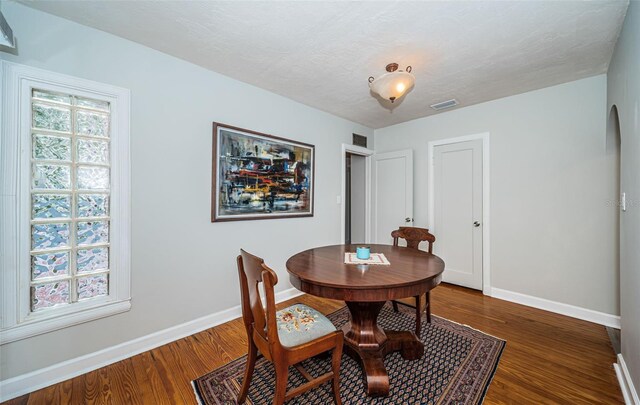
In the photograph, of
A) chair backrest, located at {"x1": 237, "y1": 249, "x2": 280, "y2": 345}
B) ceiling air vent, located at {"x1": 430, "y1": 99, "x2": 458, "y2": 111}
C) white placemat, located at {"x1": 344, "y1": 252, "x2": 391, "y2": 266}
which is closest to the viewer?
chair backrest, located at {"x1": 237, "y1": 249, "x2": 280, "y2": 345}

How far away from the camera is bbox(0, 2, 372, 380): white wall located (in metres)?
1.70

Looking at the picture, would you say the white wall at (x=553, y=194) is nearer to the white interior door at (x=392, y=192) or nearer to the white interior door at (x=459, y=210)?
the white interior door at (x=459, y=210)

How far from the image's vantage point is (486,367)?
1810 mm

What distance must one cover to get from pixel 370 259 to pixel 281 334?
87 cm

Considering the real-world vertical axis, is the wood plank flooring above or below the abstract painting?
below

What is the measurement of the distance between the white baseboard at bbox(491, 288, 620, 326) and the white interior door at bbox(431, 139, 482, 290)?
29cm

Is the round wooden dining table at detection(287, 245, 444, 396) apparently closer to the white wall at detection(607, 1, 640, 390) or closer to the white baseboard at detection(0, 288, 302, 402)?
the white wall at detection(607, 1, 640, 390)

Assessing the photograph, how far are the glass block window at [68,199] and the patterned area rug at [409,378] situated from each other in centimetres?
115

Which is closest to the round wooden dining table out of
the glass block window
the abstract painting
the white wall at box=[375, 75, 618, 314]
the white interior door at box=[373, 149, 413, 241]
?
the abstract painting

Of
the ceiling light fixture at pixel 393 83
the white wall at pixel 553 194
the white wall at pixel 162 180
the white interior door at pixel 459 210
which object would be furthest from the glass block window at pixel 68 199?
the white wall at pixel 553 194

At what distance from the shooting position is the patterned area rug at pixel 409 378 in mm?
1532

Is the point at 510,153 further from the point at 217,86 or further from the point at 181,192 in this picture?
the point at 181,192

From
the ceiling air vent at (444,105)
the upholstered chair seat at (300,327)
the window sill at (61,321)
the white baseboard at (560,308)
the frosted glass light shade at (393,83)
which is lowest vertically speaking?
the white baseboard at (560,308)

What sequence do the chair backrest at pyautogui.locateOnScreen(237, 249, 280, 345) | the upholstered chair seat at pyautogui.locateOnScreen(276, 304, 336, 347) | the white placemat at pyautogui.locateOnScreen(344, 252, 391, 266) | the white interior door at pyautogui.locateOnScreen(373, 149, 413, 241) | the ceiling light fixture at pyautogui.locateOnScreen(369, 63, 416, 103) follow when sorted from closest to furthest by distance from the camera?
the chair backrest at pyautogui.locateOnScreen(237, 249, 280, 345) → the upholstered chair seat at pyautogui.locateOnScreen(276, 304, 336, 347) → the white placemat at pyautogui.locateOnScreen(344, 252, 391, 266) → the ceiling light fixture at pyautogui.locateOnScreen(369, 63, 416, 103) → the white interior door at pyautogui.locateOnScreen(373, 149, 413, 241)
